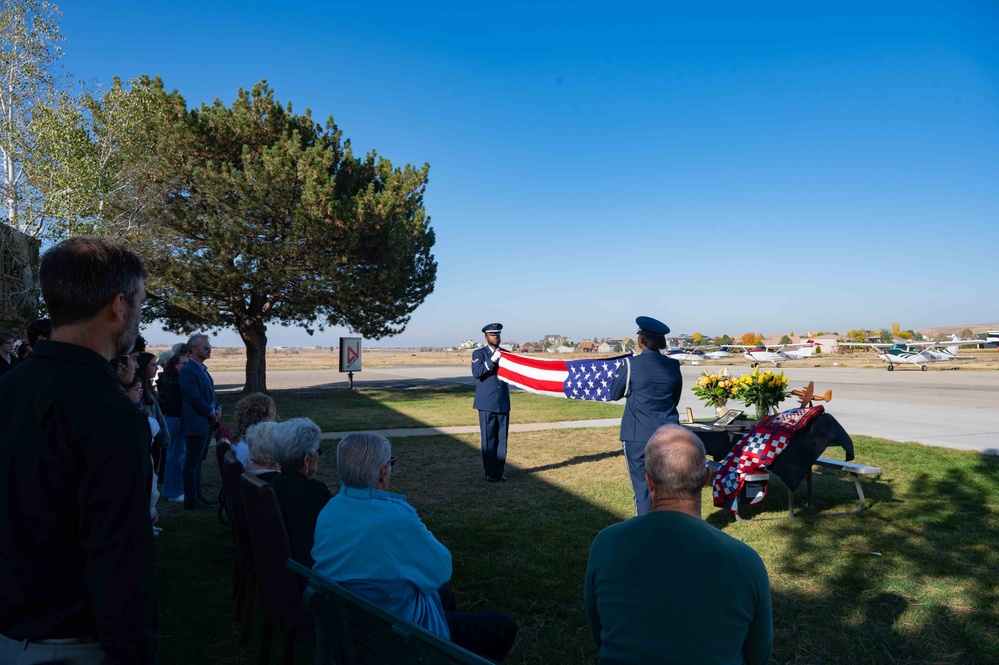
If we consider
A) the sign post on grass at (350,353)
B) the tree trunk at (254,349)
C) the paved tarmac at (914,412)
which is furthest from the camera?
the sign post on grass at (350,353)

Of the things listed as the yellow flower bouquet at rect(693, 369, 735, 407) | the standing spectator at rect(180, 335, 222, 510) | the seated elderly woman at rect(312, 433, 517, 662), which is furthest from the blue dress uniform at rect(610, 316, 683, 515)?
the standing spectator at rect(180, 335, 222, 510)

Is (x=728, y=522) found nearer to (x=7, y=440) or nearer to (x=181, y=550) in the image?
(x=181, y=550)

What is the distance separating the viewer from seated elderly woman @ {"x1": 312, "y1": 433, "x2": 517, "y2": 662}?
254cm

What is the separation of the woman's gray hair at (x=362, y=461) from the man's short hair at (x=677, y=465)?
1.18 meters

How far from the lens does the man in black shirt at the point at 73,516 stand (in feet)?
4.85

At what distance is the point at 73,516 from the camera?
1.54m

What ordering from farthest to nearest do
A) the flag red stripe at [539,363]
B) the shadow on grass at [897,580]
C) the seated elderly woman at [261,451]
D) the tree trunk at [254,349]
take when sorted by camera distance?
the tree trunk at [254,349]
the flag red stripe at [539,363]
the seated elderly woman at [261,451]
the shadow on grass at [897,580]

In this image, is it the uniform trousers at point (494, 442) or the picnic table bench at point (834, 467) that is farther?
the uniform trousers at point (494, 442)

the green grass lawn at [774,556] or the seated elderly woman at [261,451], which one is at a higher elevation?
the seated elderly woman at [261,451]

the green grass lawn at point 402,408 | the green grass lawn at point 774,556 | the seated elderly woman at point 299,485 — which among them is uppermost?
the seated elderly woman at point 299,485

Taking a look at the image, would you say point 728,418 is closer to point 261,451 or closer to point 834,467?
point 834,467

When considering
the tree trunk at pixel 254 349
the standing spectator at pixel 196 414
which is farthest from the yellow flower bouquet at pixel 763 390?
the tree trunk at pixel 254 349

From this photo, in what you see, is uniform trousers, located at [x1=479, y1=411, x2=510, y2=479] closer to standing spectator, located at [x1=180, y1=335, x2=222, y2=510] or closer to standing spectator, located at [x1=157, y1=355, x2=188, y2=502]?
standing spectator, located at [x1=180, y1=335, x2=222, y2=510]

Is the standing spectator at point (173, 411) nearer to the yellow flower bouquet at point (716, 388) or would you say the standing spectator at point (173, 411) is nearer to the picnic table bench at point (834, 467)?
the picnic table bench at point (834, 467)
